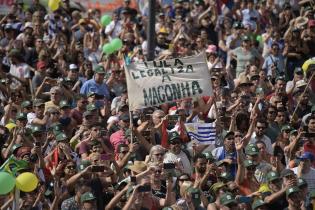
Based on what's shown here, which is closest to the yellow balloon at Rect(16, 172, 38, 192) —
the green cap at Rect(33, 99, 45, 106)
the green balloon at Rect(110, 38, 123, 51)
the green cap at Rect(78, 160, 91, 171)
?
the green cap at Rect(78, 160, 91, 171)

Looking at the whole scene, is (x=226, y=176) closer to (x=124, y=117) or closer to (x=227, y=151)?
(x=227, y=151)

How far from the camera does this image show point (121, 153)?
16.2 m

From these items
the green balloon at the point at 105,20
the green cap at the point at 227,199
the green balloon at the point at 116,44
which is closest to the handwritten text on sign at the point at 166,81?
the green cap at the point at 227,199

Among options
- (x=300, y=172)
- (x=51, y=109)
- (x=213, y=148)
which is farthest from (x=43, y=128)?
(x=300, y=172)

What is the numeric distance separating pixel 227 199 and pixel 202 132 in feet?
12.0

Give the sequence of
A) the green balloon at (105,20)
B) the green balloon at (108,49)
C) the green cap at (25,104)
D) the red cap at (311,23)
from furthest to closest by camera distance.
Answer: the green balloon at (105,20) → the red cap at (311,23) → the green balloon at (108,49) → the green cap at (25,104)

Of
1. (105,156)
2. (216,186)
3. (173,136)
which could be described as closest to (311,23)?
(173,136)

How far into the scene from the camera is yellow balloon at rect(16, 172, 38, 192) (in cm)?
1402

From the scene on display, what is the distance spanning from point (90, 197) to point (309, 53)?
32.3ft

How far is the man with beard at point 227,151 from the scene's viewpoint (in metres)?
16.4

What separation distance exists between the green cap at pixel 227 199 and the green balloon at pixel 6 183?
2299 mm

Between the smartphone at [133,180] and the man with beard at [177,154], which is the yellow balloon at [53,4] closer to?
the man with beard at [177,154]

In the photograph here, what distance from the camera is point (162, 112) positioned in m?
17.8

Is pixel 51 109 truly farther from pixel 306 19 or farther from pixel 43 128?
pixel 306 19
